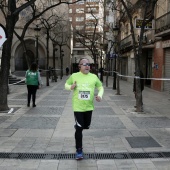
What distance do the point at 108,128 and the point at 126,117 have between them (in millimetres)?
1727

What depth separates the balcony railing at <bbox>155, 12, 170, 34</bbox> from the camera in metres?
17.1

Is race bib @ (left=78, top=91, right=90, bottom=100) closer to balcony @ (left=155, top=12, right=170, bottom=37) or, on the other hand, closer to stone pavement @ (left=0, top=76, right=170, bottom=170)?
stone pavement @ (left=0, top=76, right=170, bottom=170)

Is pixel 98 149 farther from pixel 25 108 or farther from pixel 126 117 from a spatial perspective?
pixel 25 108

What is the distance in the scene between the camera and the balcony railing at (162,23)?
17.1m

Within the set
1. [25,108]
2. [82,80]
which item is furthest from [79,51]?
[82,80]

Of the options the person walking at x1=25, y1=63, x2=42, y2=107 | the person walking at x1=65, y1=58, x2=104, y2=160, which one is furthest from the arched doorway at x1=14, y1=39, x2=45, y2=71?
the person walking at x1=65, y1=58, x2=104, y2=160

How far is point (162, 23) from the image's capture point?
60.1 feet

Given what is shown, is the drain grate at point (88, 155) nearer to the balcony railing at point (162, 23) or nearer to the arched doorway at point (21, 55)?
the balcony railing at point (162, 23)

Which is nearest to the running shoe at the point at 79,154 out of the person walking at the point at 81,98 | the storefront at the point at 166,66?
the person walking at the point at 81,98

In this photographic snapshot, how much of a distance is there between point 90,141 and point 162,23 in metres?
13.9

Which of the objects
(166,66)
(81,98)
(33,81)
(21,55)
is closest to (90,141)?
(81,98)

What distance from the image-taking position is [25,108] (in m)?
10.9

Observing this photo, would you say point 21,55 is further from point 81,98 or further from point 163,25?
point 81,98

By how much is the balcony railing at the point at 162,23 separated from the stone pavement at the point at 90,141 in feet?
29.3
